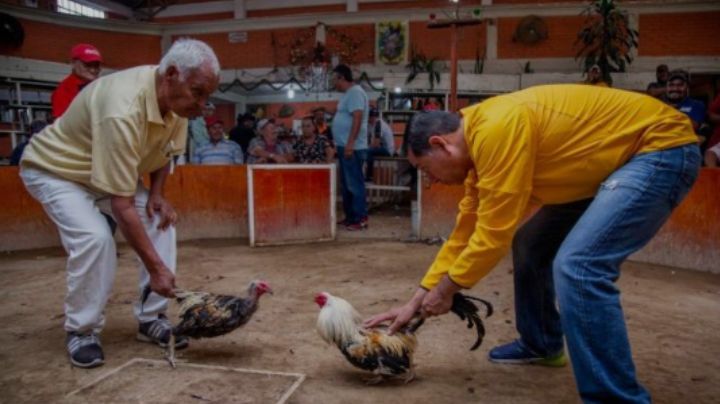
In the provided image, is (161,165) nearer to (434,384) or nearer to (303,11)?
(434,384)

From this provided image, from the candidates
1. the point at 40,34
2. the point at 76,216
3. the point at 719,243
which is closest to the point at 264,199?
the point at 76,216

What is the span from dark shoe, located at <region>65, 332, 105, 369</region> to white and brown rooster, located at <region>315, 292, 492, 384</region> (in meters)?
1.23

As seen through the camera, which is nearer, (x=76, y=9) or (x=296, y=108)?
(x=76, y=9)

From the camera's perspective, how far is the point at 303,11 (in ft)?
65.8

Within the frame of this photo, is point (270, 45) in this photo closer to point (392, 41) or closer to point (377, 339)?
point (392, 41)

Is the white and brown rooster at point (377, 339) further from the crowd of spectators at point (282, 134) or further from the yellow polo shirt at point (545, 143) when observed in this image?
the crowd of spectators at point (282, 134)

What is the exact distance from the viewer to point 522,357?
2.88m

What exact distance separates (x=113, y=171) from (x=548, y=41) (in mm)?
14119

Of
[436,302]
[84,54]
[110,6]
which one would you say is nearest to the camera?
[436,302]

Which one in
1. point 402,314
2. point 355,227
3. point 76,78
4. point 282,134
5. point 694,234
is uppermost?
point 76,78

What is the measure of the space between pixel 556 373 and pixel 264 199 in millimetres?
4372

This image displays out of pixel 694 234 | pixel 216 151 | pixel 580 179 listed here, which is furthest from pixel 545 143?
pixel 216 151

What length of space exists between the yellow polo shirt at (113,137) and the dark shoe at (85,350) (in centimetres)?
83

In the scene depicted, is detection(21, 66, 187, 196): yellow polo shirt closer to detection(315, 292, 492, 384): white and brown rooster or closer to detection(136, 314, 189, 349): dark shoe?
detection(136, 314, 189, 349): dark shoe
